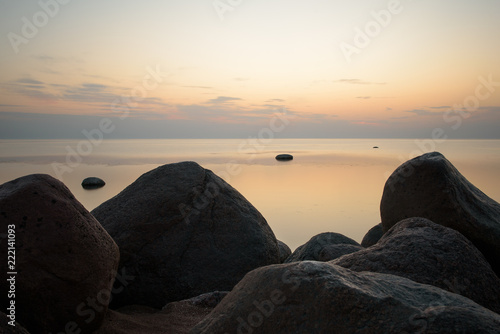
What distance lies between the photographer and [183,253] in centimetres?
549

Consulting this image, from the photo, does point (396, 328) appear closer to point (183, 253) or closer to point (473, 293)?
point (473, 293)

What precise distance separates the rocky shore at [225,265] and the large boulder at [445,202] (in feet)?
0.05

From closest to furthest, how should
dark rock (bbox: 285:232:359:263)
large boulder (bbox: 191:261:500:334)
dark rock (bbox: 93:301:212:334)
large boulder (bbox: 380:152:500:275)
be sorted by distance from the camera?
large boulder (bbox: 191:261:500:334) → dark rock (bbox: 93:301:212:334) → large boulder (bbox: 380:152:500:275) → dark rock (bbox: 285:232:359:263)

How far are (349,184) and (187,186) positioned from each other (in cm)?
1956

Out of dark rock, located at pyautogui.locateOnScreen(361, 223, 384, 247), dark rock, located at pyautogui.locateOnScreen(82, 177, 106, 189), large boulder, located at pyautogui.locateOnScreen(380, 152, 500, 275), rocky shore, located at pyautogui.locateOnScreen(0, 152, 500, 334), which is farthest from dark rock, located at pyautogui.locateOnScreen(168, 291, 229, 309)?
dark rock, located at pyautogui.locateOnScreen(82, 177, 106, 189)

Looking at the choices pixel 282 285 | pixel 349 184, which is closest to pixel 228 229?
pixel 282 285

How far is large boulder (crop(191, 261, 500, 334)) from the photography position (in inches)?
88.4

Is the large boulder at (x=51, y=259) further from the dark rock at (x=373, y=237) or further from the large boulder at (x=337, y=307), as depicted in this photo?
the dark rock at (x=373, y=237)

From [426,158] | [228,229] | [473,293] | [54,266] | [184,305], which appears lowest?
[184,305]

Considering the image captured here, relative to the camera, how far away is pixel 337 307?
7.71 feet

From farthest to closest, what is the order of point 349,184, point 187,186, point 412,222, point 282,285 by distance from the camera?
point 349,184 < point 187,186 < point 412,222 < point 282,285

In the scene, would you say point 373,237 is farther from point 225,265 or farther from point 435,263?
point 435,263

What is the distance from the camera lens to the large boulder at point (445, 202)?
5.21 meters

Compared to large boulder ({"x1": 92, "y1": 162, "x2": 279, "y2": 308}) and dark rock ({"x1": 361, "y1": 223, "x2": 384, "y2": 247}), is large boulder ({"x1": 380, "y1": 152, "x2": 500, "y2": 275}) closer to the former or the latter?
large boulder ({"x1": 92, "y1": 162, "x2": 279, "y2": 308})
